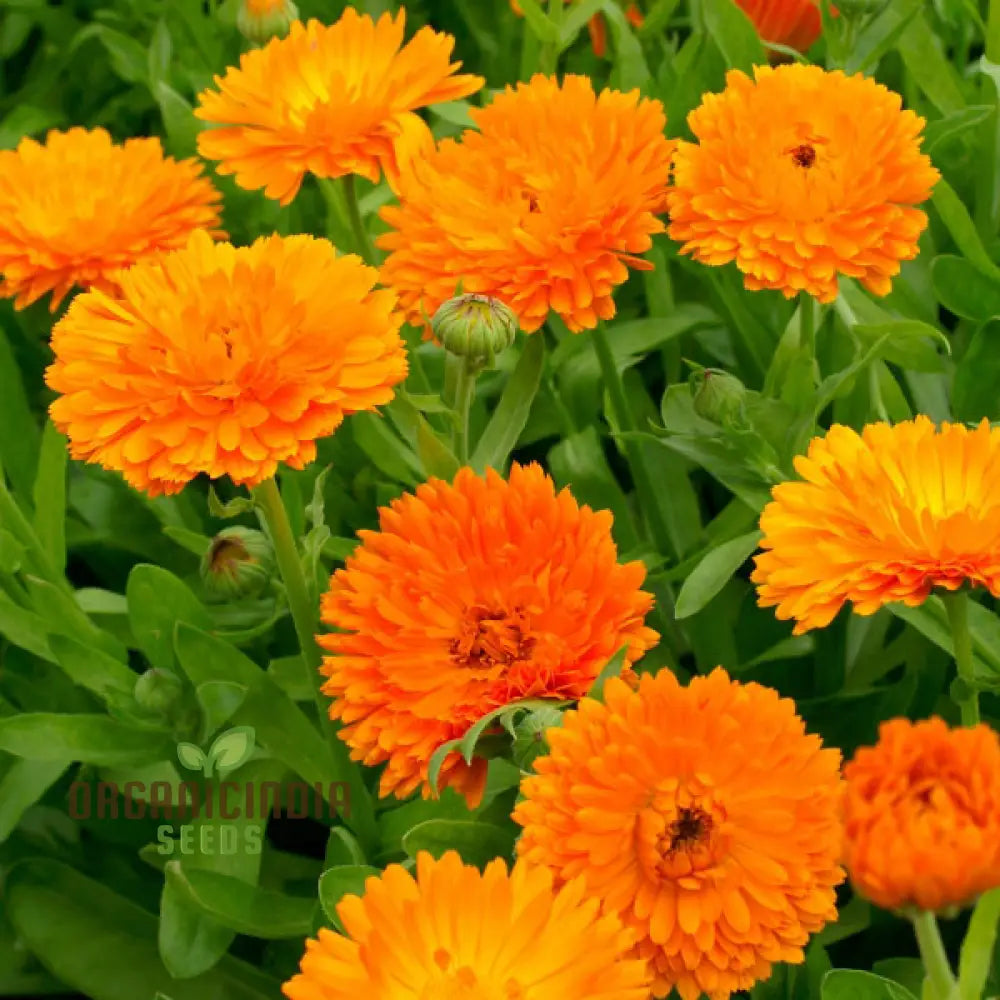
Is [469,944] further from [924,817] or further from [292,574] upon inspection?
[292,574]

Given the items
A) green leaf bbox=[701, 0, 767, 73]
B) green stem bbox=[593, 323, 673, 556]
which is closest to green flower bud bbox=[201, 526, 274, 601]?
green stem bbox=[593, 323, 673, 556]

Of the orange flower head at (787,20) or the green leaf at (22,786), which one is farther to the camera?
the orange flower head at (787,20)

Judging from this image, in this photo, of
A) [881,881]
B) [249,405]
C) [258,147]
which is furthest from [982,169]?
[881,881]

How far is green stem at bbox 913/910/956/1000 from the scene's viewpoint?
0.54 metres

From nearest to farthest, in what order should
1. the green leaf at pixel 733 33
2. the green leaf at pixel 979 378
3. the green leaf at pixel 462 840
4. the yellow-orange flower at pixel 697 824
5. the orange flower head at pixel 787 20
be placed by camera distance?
the yellow-orange flower at pixel 697 824 → the green leaf at pixel 462 840 → the green leaf at pixel 979 378 → the green leaf at pixel 733 33 → the orange flower head at pixel 787 20

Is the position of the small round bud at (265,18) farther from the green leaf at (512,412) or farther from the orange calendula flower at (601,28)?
the green leaf at (512,412)

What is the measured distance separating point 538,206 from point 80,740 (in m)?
0.42

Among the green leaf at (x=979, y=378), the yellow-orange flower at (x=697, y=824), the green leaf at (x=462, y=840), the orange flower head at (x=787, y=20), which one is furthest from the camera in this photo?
the orange flower head at (x=787, y=20)

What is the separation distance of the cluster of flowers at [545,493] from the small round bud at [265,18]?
10cm

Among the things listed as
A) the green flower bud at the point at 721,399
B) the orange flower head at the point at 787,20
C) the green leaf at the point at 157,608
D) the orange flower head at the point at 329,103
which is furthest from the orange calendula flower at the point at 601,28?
the green leaf at the point at 157,608

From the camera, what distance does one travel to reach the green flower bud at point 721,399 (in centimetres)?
83

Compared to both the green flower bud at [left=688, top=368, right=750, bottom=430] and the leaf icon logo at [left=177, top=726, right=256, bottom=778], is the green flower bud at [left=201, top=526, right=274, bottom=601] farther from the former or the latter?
the green flower bud at [left=688, top=368, right=750, bottom=430]

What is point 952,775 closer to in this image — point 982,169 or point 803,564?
point 803,564

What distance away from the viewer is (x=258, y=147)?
992 mm
